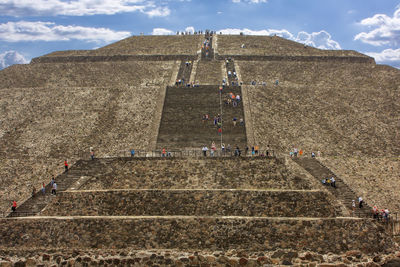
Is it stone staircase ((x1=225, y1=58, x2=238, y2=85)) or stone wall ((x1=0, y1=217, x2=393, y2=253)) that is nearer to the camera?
stone wall ((x1=0, y1=217, x2=393, y2=253))

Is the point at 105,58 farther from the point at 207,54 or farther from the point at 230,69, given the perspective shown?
the point at 230,69

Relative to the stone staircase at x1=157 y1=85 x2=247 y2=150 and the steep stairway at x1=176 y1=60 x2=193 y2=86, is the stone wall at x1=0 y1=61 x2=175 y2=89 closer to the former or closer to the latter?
the steep stairway at x1=176 y1=60 x2=193 y2=86

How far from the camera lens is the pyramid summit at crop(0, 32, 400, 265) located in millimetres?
11406

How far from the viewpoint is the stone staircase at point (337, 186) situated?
650 inches

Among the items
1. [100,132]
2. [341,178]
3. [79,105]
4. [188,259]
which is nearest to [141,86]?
[79,105]

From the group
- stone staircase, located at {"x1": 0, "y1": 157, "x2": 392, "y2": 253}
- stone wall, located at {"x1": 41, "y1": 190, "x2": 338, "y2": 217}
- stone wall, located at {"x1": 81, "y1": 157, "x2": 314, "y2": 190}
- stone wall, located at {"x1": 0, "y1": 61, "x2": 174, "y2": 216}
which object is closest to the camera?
stone staircase, located at {"x1": 0, "y1": 157, "x2": 392, "y2": 253}

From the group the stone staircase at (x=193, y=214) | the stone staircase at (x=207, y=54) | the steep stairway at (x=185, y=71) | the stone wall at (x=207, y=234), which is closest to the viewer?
the stone wall at (x=207, y=234)

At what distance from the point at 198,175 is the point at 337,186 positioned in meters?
8.06

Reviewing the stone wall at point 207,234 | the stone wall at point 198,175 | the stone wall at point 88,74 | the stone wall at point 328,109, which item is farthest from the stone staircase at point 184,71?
the stone wall at point 207,234

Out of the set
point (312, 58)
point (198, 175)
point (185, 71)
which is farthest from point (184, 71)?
point (198, 175)

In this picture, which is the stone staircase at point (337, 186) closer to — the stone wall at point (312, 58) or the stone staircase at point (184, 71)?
the stone staircase at point (184, 71)

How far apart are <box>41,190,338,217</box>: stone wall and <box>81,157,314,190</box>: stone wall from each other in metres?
2.66

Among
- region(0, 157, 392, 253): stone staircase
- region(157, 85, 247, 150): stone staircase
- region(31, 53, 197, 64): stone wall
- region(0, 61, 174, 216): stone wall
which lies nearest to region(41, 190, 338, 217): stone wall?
region(0, 157, 392, 253): stone staircase

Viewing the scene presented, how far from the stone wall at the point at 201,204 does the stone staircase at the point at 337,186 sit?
2.71 m
